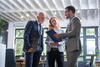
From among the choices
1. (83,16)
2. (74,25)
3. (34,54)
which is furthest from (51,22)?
(83,16)

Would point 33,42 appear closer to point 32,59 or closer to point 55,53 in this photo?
point 32,59

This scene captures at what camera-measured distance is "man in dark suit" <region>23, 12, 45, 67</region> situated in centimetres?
347

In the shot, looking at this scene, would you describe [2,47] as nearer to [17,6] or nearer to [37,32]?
[37,32]

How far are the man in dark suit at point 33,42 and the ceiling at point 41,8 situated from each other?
235 inches

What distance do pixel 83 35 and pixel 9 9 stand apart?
4743 mm

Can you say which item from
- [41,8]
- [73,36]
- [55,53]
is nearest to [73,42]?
[73,36]

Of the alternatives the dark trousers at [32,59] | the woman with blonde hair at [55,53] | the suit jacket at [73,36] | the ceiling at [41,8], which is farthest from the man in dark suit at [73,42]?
the ceiling at [41,8]

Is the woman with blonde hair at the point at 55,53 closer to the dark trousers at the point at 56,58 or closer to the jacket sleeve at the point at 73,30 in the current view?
the dark trousers at the point at 56,58

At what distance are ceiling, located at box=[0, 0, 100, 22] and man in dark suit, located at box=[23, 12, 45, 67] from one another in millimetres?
5967

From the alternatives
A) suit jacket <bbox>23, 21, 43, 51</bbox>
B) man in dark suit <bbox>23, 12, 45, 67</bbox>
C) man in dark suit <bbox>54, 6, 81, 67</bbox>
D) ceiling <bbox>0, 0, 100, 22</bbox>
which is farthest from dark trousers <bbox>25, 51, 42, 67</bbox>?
ceiling <bbox>0, 0, 100, 22</bbox>

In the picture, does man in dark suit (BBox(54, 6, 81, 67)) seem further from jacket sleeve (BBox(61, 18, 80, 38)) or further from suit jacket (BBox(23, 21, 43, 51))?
suit jacket (BBox(23, 21, 43, 51))

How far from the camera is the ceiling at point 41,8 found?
9648 mm

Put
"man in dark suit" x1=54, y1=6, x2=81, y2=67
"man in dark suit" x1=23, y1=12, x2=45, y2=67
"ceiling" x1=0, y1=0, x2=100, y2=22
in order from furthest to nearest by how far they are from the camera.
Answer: "ceiling" x1=0, y1=0, x2=100, y2=22
"man in dark suit" x1=23, y1=12, x2=45, y2=67
"man in dark suit" x1=54, y1=6, x2=81, y2=67

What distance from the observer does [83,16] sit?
1248cm
